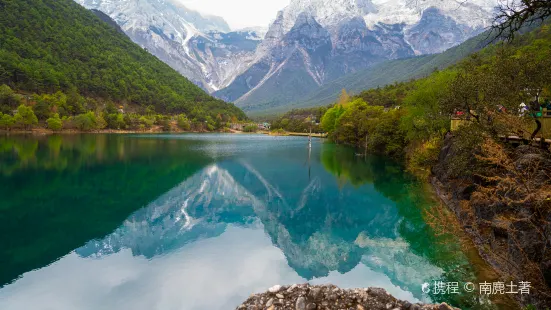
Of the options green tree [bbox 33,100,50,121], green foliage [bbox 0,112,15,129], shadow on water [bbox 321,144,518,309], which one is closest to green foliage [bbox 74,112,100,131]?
green tree [bbox 33,100,50,121]

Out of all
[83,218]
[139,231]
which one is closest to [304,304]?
[139,231]

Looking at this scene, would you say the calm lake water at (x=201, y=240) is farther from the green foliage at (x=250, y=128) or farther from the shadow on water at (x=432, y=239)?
the green foliage at (x=250, y=128)

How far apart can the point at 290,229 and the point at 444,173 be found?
14918mm

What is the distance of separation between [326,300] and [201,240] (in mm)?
11266

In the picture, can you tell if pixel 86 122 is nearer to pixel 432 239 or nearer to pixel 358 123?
pixel 358 123

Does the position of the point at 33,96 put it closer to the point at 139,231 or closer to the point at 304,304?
the point at 139,231

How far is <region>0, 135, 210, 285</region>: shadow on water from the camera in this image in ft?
47.5

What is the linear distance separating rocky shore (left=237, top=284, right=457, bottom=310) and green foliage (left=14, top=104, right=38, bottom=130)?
107 meters

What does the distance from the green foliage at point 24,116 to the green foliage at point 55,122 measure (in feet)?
11.5

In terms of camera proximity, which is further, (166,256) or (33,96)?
(33,96)

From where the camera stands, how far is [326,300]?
6.81m

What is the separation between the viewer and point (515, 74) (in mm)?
18172

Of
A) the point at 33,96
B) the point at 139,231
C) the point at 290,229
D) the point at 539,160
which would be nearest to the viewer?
the point at 539,160

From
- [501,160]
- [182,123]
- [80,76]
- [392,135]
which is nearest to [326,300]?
[501,160]
